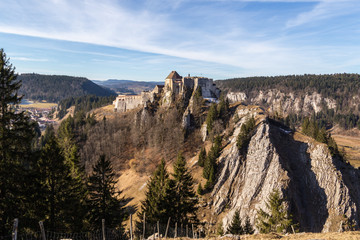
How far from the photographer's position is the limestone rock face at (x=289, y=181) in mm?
46656

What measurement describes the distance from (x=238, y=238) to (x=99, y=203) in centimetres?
1814

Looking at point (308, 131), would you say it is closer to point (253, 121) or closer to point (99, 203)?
point (253, 121)

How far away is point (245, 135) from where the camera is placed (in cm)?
5616

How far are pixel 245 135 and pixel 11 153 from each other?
48.6 metres

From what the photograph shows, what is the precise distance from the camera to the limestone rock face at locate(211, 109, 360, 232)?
4666 cm

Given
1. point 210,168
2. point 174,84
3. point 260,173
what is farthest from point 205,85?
point 260,173

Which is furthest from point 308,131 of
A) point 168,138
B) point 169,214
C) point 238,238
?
point 238,238

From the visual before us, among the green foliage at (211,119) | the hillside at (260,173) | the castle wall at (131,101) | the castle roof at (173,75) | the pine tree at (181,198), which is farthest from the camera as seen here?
the castle wall at (131,101)

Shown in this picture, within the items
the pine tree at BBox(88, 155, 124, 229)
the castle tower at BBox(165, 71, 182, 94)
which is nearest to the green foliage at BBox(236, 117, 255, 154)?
the pine tree at BBox(88, 155, 124, 229)

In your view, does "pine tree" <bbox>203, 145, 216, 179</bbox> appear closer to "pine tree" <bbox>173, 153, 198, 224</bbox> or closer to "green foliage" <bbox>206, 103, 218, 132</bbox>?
"green foliage" <bbox>206, 103, 218, 132</bbox>

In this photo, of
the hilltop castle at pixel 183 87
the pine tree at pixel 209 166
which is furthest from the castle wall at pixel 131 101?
the pine tree at pixel 209 166

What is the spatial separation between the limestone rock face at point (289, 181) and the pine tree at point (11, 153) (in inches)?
1494

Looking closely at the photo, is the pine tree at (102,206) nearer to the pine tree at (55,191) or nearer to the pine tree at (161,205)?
the pine tree at (55,191)

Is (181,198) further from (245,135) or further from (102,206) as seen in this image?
(245,135)
